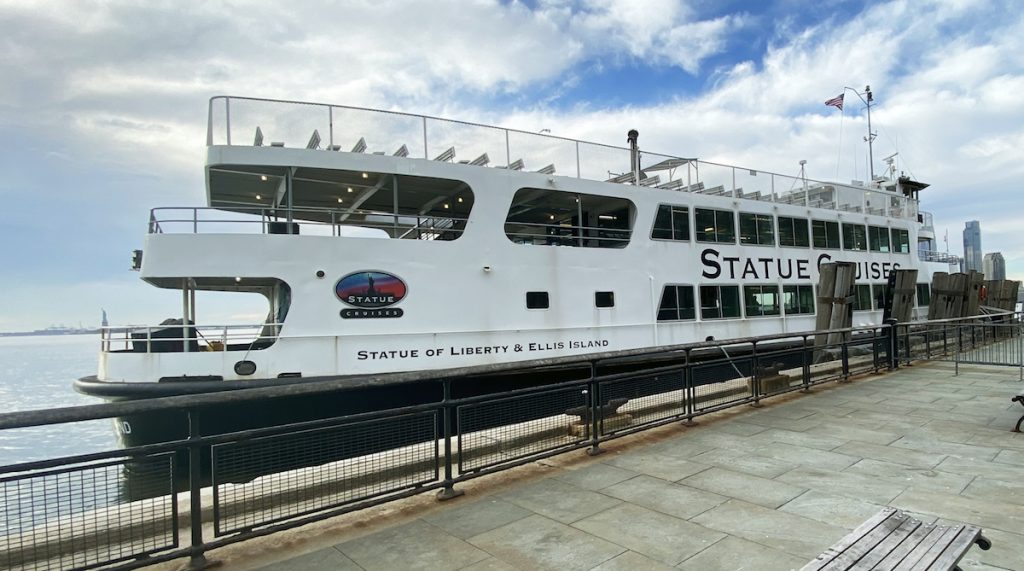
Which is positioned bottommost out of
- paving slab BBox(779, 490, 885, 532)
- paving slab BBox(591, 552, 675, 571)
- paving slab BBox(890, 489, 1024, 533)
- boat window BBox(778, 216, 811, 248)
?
paving slab BBox(890, 489, 1024, 533)

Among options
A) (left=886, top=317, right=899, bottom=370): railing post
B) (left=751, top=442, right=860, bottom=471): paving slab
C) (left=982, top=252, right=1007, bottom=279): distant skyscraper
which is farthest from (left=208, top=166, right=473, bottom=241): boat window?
(left=982, top=252, right=1007, bottom=279): distant skyscraper

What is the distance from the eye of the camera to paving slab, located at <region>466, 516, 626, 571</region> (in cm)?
321

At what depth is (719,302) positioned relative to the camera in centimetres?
1488

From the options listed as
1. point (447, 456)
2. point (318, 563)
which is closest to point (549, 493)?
point (447, 456)

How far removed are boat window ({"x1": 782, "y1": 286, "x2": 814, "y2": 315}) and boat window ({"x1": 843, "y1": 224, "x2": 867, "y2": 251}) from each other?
120 inches

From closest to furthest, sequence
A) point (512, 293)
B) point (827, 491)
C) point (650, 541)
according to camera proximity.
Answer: point (650, 541) < point (827, 491) < point (512, 293)

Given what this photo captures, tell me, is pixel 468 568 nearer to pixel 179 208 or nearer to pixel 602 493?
pixel 602 493

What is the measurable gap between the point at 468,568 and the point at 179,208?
28.0ft

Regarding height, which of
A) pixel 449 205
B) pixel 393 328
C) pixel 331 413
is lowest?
pixel 331 413

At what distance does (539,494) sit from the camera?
436cm

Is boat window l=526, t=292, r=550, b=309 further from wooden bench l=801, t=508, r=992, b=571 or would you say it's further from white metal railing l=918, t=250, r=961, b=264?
white metal railing l=918, t=250, r=961, b=264

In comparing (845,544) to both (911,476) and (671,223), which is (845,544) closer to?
(911,476)

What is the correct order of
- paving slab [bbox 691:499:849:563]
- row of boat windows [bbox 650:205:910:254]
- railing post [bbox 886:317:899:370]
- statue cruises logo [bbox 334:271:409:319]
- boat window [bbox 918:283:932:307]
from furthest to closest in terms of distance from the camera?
boat window [bbox 918:283:932:307] < row of boat windows [bbox 650:205:910:254] < railing post [bbox 886:317:899:370] < statue cruises logo [bbox 334:271:409:319] < paving slab [bbox 691:499:849:563]

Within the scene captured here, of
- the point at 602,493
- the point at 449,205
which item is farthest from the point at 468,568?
the point at 449,205
